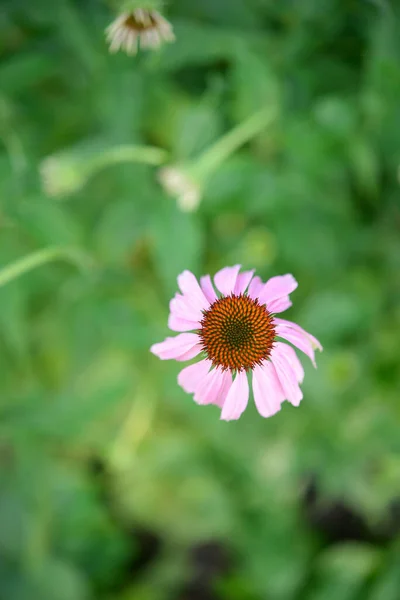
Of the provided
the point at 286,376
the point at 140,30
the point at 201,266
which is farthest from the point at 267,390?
the point at 201,266

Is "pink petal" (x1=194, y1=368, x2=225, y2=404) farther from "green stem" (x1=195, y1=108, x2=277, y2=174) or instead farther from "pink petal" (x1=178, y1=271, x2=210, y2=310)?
"green stem" (x1=195, y1=108, x2=277, y2=174)

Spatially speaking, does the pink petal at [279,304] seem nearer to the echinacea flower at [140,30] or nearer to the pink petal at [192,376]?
the pink petal at [192,376]

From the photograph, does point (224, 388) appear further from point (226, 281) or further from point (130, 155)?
point (130, 155)

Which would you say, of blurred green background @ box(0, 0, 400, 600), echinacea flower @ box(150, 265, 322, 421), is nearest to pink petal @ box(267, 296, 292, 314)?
echinacea flower @ box(150, 265, 322, 421)

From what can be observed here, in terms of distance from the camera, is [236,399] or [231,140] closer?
[236,399]

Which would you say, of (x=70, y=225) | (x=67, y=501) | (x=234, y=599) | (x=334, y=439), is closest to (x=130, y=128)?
(x=70, y=225)

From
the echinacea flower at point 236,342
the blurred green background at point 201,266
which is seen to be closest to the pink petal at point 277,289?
the echinacea flower at point 236,342
